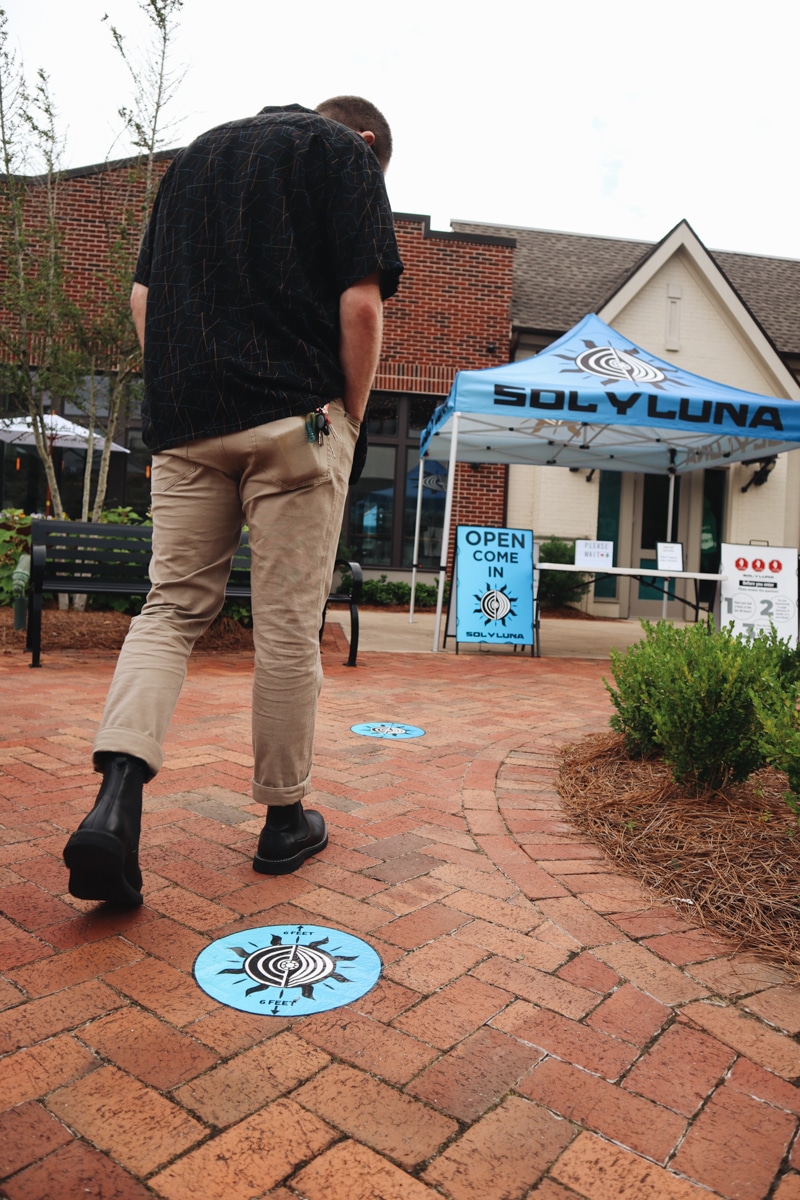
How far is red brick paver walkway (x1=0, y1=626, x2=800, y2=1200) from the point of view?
3.85 feet

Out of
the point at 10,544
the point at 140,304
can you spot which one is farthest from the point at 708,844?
the point at 10,544

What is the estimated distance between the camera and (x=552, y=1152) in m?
1.22

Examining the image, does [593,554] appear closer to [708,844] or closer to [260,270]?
[708,844]

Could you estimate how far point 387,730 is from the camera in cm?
405

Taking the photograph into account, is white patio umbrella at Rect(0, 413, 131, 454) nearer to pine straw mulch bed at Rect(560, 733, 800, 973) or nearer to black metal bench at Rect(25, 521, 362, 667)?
black metal bench at Rect(25, 521, 362, 667)

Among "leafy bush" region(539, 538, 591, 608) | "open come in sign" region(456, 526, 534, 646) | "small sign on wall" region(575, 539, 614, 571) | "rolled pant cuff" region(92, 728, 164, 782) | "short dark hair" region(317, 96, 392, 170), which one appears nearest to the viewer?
"rolled pant cuff" region(92, 728, 164, 782)

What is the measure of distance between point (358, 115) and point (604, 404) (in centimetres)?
506

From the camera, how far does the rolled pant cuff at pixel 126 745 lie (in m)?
1.85

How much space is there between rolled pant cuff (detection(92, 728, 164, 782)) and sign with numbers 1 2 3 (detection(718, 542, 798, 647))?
7.00m

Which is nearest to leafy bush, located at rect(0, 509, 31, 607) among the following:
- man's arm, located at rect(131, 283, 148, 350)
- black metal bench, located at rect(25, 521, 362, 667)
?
black metal bench, located at rect(25, 521, 362, 667)

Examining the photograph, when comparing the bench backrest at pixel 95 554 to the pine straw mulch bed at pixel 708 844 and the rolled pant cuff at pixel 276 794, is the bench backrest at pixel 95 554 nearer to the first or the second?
the pine straw mulch bed at pixel 708 844

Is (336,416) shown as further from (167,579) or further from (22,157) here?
(22,157)

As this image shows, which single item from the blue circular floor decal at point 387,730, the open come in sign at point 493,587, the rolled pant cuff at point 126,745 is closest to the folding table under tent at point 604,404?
the open come in sign at point 493,587

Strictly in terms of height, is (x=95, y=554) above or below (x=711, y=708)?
above
